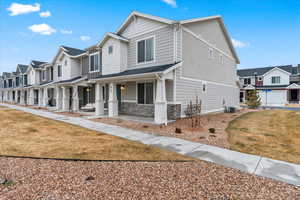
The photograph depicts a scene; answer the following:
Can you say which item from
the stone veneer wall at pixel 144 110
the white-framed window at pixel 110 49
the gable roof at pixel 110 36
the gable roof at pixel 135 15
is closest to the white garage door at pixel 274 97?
the stone veneer wall at pixel 144 110

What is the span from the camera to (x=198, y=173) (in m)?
3.54

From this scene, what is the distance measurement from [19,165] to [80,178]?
193cm

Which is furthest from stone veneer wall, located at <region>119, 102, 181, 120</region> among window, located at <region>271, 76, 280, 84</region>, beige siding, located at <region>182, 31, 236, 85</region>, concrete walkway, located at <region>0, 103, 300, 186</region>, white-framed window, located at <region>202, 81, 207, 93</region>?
window, located at <region>271, 76, 280, 84</region>

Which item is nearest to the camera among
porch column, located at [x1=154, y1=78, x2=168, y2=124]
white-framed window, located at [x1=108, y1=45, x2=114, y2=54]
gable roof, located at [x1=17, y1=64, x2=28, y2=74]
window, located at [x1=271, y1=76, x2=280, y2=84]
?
porch column, located at [x1=154, y1=78, x2=168, y2=124]

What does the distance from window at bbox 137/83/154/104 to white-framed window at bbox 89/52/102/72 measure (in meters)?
6.02

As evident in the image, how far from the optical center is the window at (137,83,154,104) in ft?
37.9

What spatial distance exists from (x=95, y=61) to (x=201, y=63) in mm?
10561

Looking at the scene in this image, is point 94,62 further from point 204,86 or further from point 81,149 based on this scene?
point 81,149

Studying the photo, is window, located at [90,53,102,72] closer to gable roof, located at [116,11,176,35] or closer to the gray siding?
gable roof, located at [116,11,176,35]

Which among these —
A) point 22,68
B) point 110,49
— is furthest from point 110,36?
point 22,68

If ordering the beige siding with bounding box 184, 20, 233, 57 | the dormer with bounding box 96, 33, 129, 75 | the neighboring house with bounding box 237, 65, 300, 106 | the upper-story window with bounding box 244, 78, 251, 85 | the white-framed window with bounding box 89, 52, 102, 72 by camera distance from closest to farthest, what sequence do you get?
the beige siding with bounding box 184, 20, 233, 57
the dormer with bounding box 96, 33, 129, 75
the white-framed window with bounding box 89, 52, 102, 72
the neighboring house with bounding box 237, 65, 300, 106
the upper-story window with bounding box 244, 78, 251, 85

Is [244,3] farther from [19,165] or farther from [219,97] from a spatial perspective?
[19,165]

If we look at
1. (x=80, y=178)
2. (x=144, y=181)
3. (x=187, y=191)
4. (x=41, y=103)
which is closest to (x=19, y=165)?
(x=80, y=178)

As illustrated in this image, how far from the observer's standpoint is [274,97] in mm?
28734
